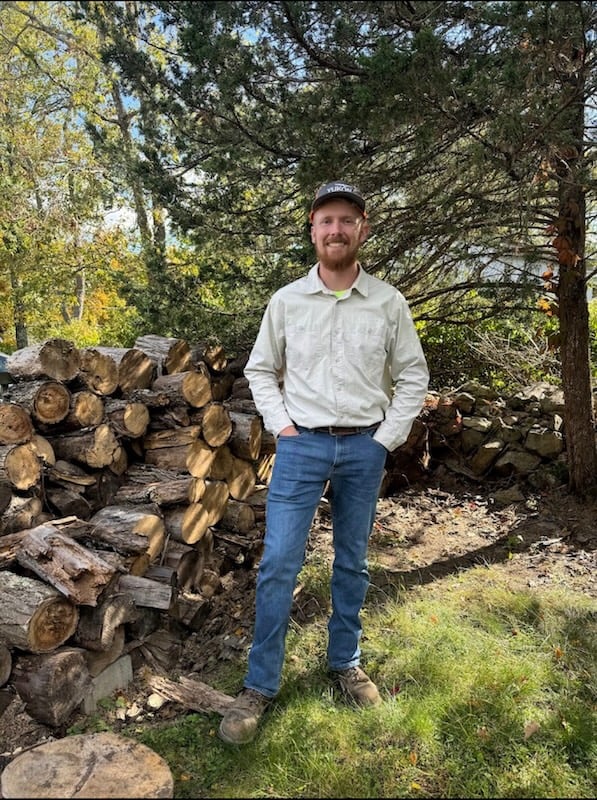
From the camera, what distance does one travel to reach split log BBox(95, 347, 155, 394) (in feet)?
13.8

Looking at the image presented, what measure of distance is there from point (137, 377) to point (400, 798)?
120 inches

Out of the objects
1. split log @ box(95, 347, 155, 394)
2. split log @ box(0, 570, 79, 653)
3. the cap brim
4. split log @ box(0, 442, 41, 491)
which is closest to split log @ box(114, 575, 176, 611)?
split log @ box(0, 570, 79, 653)

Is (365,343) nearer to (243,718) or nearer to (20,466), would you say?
(243,718)

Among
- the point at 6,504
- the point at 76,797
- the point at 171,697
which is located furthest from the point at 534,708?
the point at 6,504

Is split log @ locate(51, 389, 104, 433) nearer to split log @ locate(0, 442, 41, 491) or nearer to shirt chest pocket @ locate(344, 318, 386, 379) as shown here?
split log @ locate(0, 442, 41, 491)

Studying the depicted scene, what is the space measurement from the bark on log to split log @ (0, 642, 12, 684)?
42.0 inches

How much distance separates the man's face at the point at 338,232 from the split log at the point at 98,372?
210cm

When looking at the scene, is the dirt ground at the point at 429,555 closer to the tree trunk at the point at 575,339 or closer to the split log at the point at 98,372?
the tree trunk at the point at 575,339

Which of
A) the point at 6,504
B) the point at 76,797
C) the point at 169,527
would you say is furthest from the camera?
the point at 169,527

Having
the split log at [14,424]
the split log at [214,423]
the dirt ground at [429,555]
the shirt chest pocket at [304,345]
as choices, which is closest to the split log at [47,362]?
the split log at [14,424]

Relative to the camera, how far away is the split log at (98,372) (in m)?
3.98

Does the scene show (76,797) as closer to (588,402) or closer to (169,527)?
(169,527)

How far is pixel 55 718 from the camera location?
268 centimetres

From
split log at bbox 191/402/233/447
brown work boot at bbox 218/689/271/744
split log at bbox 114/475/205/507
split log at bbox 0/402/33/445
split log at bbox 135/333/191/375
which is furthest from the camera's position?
split log at bbox 135/333/191/375
